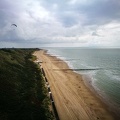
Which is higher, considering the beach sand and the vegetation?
the vegetation

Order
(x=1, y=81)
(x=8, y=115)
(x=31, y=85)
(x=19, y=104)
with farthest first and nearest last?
(x=31, y=85) < (x=1, y=81) < (x=19, y=104) < (x=8, y=115)

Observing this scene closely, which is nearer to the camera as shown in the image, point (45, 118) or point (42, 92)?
point (45, 118)

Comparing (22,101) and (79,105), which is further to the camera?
(79,105)

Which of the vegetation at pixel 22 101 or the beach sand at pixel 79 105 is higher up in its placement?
the vegetation at pixel 22 101

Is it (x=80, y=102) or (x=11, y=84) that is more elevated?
(x=11, y=84)

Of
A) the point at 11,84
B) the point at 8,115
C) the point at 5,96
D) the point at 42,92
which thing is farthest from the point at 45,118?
the point at 11,84

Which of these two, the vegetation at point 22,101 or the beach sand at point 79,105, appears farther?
the beach sand at point 79,105

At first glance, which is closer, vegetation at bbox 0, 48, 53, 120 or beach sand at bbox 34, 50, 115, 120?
vegetation at bbox 0, 48, 53, 120

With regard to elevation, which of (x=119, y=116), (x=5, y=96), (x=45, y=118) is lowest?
(x=119, y=116)

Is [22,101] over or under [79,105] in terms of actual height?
over

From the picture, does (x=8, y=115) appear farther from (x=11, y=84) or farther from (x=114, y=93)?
(x=114, y=93)

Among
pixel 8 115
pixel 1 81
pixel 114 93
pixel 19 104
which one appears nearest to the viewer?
pixel 8 115
